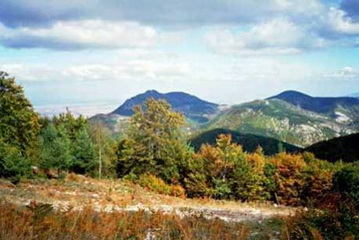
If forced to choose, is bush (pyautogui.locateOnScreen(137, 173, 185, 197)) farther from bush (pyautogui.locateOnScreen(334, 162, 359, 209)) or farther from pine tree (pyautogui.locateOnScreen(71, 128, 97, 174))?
bush (pyautogui.locateOnScreen(334, 162, 359, 209))

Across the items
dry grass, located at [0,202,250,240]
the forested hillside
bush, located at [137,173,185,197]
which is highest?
dry grass, located at [0,202,250,240]

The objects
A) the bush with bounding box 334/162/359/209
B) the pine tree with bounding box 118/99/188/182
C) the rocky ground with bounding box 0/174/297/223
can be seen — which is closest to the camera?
the rocky ground with bounding box 0/174/297/223

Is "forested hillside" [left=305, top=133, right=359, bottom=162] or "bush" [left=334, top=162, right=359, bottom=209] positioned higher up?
"bush" [left=334, top=162, right=359, bottom=209]

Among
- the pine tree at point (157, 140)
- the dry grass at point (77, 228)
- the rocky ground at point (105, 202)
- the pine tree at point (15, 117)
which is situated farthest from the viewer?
the pine tree at point (157, 140)

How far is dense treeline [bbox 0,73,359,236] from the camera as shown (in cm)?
4559

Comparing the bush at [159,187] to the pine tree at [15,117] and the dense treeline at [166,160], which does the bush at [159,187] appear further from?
the pine tree at [15,117]

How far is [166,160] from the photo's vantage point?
57.0m

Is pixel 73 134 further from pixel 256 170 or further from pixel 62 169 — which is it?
pixel 256 170

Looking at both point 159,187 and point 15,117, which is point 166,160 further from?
point 15,117

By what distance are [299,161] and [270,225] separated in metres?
43.4

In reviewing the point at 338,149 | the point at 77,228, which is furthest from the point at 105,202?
the point at 338,149

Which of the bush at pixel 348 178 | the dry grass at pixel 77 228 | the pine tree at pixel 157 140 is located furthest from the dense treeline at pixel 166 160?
the dry grass at pixel 77 228

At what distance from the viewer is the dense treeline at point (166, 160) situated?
150 ft

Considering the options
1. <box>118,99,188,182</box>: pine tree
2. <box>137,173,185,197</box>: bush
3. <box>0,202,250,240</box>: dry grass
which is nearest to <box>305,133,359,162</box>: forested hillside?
<box>118,99,188,182</box>: pine tree
